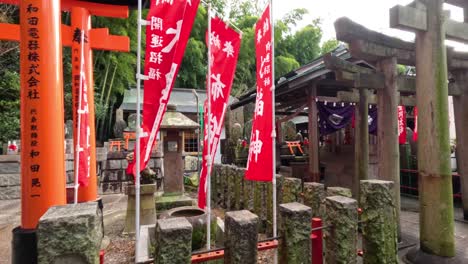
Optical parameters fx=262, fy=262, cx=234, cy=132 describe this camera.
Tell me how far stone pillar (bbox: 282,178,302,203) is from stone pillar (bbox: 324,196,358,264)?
1742 millimetres

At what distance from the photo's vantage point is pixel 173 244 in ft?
5.46

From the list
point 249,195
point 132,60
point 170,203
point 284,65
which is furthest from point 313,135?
point 284,65

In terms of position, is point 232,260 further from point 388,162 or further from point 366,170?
point 366,170

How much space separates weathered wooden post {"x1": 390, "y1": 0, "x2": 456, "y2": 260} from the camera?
11.5ft

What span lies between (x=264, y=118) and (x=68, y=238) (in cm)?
258

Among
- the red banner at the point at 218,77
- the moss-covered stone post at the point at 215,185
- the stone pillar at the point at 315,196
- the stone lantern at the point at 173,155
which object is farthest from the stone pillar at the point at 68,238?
the moss-covered stone post at the point at 215,185

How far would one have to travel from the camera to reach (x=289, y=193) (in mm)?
4230

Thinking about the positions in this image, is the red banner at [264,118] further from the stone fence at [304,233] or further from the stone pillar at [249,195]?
the stone pillar at [249,195]

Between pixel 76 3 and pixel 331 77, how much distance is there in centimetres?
660

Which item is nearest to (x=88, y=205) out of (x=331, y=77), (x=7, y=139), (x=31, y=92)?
(x=31, y=92)

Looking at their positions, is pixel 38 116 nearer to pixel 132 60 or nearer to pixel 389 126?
pixel 389 126

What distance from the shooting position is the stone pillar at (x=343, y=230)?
89.0 inches

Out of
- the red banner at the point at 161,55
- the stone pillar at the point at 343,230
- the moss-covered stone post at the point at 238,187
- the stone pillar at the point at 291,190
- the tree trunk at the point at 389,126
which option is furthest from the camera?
the moss-covered stone post at the point at 238,187

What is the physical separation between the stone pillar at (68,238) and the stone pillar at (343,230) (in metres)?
1.89
